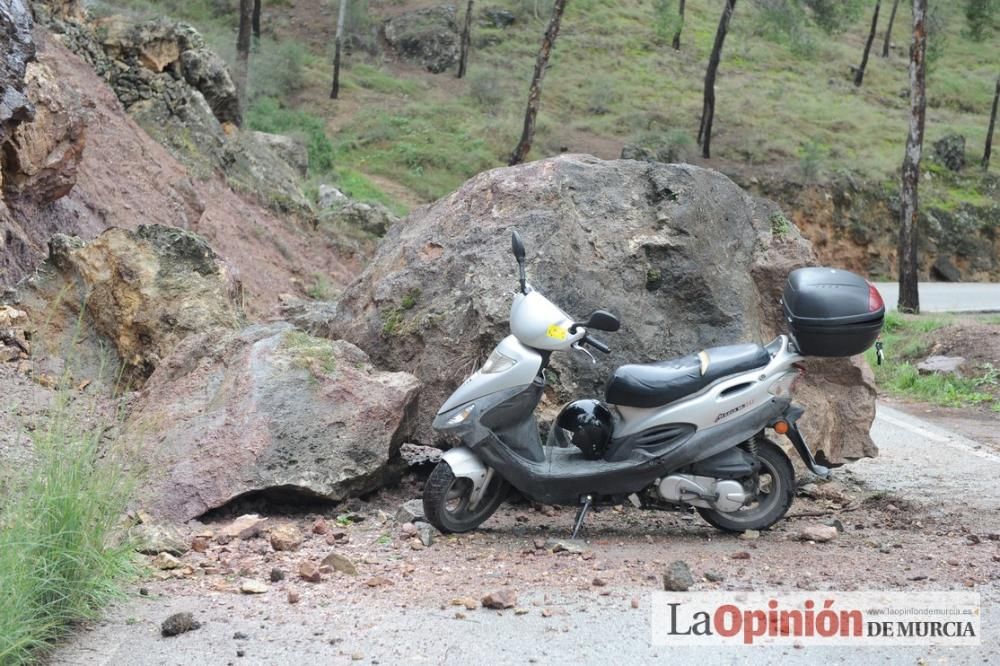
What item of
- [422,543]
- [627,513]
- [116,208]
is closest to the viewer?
[422,543]

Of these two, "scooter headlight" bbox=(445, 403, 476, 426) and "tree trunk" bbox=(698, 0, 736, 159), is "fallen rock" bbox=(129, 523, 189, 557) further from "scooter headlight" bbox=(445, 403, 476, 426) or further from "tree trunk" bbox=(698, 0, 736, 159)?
"tree trunk" bbox=(698, 0, 736, 159)

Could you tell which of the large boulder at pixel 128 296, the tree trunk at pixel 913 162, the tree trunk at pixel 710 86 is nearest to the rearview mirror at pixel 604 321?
the large boulder at pixel 128 296

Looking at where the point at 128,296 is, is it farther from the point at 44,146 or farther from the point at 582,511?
the point at 582,511

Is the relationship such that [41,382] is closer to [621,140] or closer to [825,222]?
[825,222]

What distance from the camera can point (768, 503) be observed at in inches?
239

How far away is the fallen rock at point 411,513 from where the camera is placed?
6.09 m

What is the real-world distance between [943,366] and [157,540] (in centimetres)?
1107

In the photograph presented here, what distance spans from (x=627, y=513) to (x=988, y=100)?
2195 inches

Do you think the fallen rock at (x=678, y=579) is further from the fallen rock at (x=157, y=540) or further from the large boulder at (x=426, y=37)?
the large boulder at (x=426, y=37)

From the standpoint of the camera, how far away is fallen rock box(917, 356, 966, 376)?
1343cm

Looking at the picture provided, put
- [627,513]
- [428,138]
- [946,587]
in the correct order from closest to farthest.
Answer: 1. [946,587]
2. [627,513]
3. [428,138]

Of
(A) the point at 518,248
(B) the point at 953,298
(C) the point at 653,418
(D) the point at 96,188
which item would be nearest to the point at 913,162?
(B) the point at 953,298

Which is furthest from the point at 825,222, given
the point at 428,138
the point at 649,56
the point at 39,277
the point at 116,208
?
the point at 39,277

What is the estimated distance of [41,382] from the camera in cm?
781
